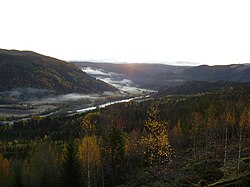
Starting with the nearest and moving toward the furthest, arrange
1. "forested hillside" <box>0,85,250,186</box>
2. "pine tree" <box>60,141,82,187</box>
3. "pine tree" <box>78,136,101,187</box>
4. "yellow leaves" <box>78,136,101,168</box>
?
"forested hillside" <box>0,85,250,186</box> < "pine tree" <box>60,141,82,187</box> < "yellow leaves" <box>78,136,101,168</box> < "pine tree" <box>78,136,101,187</box>

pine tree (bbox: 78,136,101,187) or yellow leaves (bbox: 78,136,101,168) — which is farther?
pine tree (bbox: 78,136,101,187)

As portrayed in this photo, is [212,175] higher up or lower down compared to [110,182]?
higher up

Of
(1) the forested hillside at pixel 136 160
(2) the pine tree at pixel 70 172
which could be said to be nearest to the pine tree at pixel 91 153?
(1) the forested hillside at pixel 136 160

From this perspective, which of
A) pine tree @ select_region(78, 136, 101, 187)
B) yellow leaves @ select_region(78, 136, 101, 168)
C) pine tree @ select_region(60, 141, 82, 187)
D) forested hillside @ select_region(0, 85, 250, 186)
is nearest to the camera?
forested hillside @ select_region(0, 85, 250, 186)

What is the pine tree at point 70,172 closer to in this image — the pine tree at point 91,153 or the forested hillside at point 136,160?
the forested hillside at point 136,160

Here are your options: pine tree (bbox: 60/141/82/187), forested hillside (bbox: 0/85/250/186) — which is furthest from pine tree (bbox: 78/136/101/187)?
pine tree (bbox: 60/141/82/187)

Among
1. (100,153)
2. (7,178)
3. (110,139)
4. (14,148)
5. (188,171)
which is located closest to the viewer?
(188,171)

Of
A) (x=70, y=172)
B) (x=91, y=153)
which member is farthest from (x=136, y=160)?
(x=70, y=172)

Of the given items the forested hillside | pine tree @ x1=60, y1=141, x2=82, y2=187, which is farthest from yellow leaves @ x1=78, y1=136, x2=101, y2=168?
pine tree @ x1=60, y1=141, x2=82, y2=187

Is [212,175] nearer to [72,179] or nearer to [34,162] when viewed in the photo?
[72,179]

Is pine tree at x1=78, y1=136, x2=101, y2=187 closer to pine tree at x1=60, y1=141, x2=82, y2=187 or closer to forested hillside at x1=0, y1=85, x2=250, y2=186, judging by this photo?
forested hillside at x1=0, y1=85, x2=250, y2=186

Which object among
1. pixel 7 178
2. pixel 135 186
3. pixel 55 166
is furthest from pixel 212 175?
pixel 7 178
